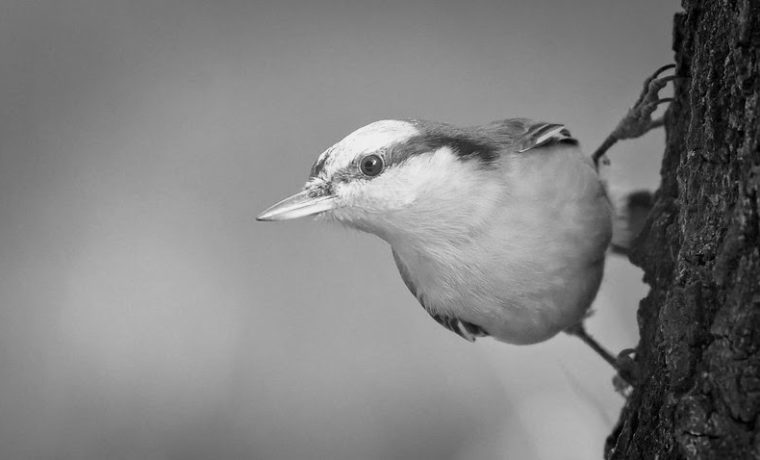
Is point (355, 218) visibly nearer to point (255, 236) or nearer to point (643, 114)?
point (643, 114)

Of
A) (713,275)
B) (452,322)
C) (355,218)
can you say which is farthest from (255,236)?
(713,275)

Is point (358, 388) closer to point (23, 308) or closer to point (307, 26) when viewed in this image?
point (23, 308)

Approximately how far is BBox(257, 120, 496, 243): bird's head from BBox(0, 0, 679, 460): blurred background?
1077 millimetres

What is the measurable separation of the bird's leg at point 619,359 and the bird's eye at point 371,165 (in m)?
0.89

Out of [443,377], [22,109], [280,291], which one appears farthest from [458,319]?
[22,109]

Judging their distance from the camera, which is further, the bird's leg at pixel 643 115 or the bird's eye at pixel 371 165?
the bird's leg at pixel 643 115

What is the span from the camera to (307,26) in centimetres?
514

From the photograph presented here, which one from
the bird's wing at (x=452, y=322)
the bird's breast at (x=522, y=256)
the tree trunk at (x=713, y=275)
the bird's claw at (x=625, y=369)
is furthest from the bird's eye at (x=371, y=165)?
Answer: the bird's claw at (x=625, y=369)

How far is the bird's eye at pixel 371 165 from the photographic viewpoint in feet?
8.16

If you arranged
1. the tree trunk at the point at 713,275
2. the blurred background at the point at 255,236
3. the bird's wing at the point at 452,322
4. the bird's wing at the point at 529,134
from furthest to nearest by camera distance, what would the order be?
the blurred background at the point at 255,236 → the bird's wing at the point at 452,322 → the bird's wing at the point at 529,134 → the tree trunk at the point at 713,275

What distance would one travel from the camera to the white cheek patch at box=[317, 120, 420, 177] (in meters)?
2.47

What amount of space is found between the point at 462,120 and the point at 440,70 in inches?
→ 16.3

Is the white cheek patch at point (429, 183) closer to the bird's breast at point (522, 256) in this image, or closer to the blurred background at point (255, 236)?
the bird's breast at point (522, 256)

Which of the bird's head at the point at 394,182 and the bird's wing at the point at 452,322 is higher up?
the bird's head at the point at 394,182
